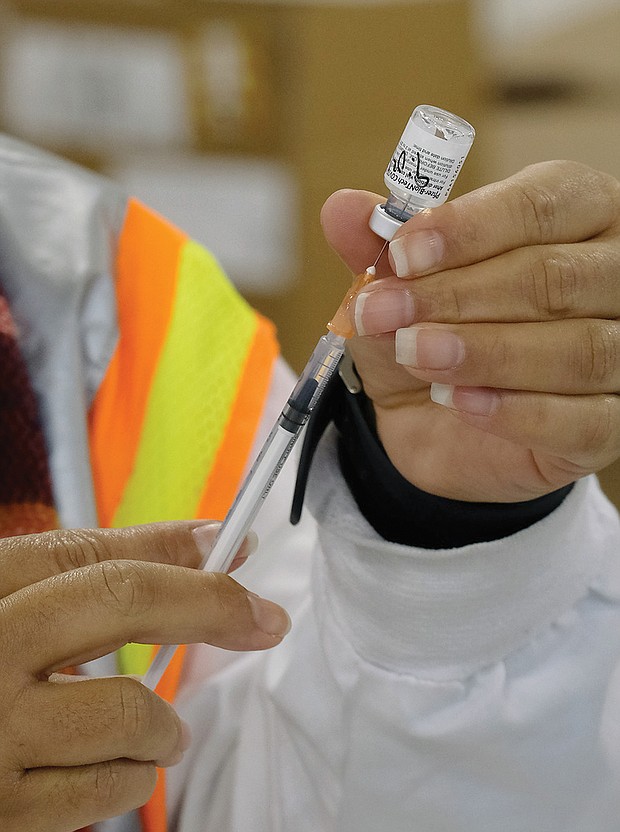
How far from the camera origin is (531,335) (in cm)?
44

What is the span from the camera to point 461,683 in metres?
0.58

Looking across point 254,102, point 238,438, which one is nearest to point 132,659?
point 238,438

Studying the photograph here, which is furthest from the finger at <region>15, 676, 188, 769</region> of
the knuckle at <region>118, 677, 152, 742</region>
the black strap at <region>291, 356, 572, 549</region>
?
the black strap at <region>291, 356, 572, 549</region>

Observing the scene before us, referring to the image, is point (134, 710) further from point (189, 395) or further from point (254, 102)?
point (254, 102)

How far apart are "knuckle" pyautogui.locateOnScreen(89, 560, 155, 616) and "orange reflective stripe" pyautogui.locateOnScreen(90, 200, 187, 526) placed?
0.24 meters

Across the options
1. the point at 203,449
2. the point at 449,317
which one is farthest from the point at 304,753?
the point at 449,317

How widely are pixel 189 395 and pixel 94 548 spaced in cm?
27

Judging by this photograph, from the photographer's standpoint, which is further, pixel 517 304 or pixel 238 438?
pixel 238 438

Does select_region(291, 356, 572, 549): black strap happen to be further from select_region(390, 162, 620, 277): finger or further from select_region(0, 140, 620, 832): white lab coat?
select_region(390, 162, 620, 277): finger

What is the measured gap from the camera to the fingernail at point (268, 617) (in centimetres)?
46

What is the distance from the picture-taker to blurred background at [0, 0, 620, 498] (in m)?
1.59

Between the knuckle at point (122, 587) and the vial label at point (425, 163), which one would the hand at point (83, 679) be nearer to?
the knuckle at point (122, 587)

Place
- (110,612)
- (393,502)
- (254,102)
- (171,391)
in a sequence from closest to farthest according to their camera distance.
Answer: (110,612) → (393,502) → (171,391) → (254,102)

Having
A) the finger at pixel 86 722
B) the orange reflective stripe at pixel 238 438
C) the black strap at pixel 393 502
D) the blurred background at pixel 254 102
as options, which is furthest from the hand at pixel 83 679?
the blurred background at pixel 254 102
